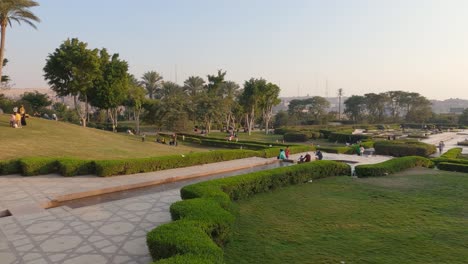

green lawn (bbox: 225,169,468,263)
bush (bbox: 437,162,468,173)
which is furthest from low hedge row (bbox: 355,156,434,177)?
green lawn (bbox: 225,169,468,263)

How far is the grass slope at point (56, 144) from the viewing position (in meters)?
19.8

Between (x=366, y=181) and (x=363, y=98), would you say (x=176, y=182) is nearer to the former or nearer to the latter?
(x=366, y=181)

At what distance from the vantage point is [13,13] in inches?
1090

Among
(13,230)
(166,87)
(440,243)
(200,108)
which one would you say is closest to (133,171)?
(13,230)

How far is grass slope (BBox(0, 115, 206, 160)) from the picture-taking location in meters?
19.8

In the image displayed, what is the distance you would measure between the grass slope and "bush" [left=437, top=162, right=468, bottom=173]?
19.2 m

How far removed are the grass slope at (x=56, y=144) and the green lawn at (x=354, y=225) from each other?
1365 cm

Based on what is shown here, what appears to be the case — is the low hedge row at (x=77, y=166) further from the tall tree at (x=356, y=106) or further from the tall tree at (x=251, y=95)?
the tall tree at (x=356, y=106)

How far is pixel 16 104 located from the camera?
4884cm

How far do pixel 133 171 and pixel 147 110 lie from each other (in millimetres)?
36337

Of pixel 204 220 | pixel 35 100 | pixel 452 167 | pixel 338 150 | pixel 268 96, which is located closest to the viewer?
pixel 204 220

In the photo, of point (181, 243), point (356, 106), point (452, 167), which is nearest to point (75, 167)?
point (181, 243)

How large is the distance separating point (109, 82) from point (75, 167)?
93.4 ft

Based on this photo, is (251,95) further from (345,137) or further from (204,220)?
(204,220)
